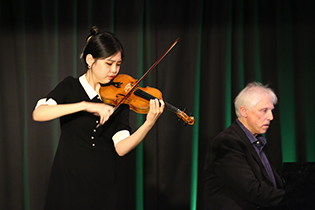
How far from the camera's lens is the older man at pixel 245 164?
154cm

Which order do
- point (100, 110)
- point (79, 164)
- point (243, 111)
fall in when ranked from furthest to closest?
1. point (243, 111)
2. point (79, 164)
3. point (100, 110)

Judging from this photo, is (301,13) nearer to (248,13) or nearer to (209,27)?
(248,13)

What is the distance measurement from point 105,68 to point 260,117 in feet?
3.04

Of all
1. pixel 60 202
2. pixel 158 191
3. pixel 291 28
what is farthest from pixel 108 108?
pixel 291 28

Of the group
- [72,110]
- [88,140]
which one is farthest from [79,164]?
[72,110]

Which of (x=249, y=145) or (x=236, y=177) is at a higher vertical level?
(x=249, y=145)

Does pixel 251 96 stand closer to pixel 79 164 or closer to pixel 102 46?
pixel 102 46

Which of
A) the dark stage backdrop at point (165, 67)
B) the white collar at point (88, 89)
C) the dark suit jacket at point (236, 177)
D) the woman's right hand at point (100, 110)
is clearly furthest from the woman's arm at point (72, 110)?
the dark stage backdrop at point (165, 67)

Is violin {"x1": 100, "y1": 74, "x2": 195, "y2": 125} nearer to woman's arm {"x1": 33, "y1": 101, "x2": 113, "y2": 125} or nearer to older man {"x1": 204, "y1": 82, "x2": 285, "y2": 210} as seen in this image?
woman's arm {"x1": 33, "y1": 101, "x2": 113, "y2": 125}

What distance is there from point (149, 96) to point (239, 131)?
552 millimetres

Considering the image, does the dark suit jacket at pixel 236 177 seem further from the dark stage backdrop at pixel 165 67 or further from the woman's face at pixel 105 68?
the dark stage backdrop at pixel 165 67

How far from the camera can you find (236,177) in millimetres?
1565

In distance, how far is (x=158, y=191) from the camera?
8.51 ft

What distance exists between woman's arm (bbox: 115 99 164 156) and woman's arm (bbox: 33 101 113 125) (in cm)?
23
